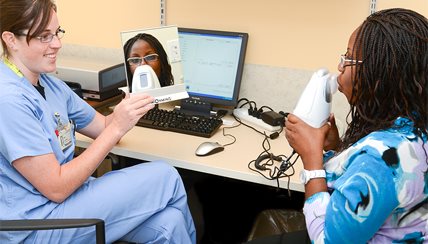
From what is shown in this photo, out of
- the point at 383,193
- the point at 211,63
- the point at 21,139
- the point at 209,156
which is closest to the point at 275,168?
the point at 209,156

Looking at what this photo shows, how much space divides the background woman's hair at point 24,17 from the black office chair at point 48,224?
1.73 ft

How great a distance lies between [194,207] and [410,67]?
1.48 m

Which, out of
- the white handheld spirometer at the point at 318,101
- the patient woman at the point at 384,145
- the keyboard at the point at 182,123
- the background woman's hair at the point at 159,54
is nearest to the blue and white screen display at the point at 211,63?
the keyboard at the point at 182,123

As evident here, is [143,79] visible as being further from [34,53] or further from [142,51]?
[34,53]

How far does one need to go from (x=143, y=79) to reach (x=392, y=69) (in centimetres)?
87

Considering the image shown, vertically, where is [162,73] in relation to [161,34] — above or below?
below

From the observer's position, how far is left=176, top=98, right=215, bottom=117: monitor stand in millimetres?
2066

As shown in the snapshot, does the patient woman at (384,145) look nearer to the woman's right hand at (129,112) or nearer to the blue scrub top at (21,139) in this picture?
the woman's right hand at (129,112)

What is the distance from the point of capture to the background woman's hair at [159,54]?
163cm

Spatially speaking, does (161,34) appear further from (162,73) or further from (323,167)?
(323,167)

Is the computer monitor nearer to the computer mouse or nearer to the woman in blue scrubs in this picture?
the computer mouse

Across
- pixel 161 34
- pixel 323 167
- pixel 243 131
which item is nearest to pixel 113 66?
pixel 161 34

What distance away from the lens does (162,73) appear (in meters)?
1.67

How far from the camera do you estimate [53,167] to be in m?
1.31
